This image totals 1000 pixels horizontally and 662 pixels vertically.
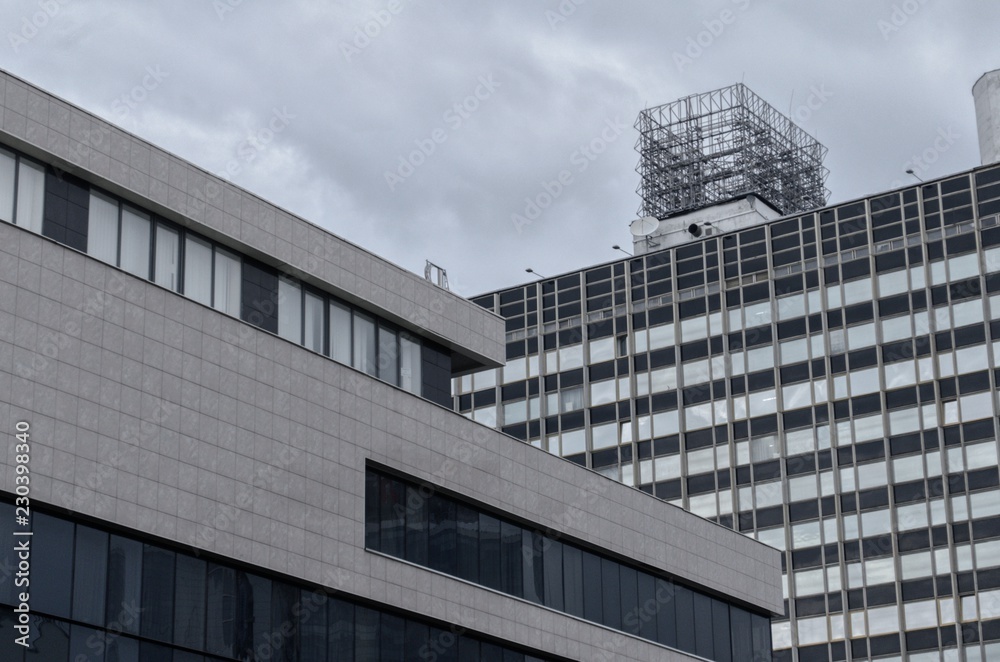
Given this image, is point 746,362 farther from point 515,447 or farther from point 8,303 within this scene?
point 8,303

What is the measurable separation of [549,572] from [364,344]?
27.5 ft

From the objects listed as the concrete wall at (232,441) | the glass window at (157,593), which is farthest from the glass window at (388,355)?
the glass window at (157,593)

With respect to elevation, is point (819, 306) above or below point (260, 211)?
above

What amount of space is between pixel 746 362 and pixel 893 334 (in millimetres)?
8621

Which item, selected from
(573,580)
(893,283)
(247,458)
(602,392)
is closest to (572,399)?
(602,392)

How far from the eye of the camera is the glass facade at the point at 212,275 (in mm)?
39250

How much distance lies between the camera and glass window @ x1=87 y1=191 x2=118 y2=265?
132ft

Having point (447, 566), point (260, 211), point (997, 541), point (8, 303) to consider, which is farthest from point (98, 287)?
point (997, 541)

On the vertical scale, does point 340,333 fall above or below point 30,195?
below

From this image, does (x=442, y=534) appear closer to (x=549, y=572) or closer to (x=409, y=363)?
(x=549, y=572)

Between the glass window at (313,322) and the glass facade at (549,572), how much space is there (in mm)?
3590

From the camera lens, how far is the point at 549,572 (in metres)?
50.1

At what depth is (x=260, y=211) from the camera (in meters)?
44.5

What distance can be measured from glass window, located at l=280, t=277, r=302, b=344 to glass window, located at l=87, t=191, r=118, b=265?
533 centimetres
